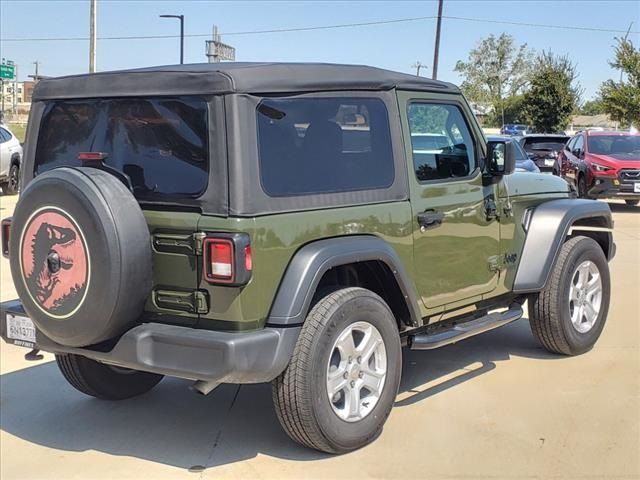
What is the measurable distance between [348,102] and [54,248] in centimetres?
164

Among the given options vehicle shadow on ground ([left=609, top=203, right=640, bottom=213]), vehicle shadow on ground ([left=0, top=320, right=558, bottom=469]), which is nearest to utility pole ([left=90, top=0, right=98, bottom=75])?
vehicle shadow on ground ([left=609, top=203, right=640, bottom=213])

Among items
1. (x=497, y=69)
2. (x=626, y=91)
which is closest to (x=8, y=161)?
(x=626, y=91)

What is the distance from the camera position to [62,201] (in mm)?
3475

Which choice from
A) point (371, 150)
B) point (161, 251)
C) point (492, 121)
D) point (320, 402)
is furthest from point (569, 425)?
point (492, 121)

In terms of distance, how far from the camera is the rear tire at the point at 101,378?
4.55 meters

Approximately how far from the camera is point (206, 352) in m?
3.39

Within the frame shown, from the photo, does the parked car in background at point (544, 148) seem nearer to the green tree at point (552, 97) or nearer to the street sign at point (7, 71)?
the green tree at point (552, 97)

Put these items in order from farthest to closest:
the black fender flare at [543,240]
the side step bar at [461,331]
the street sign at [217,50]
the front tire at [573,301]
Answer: the street sign at [217,50]
the front tire at [573,301]
the black fender flare at [543,240]
the side step bar at [461,331]

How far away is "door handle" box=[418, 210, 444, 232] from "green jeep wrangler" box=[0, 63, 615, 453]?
0.04ft

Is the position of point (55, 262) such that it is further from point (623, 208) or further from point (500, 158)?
point (623, 208)

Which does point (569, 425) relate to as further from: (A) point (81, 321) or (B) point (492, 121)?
(B) point (492, 121)

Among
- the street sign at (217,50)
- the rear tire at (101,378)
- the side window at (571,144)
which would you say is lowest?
the rear tire at (101,378)

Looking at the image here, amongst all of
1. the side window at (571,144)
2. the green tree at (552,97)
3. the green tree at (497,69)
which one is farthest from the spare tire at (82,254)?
the green tree at (497,69)

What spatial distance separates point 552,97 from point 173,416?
3813 cm
